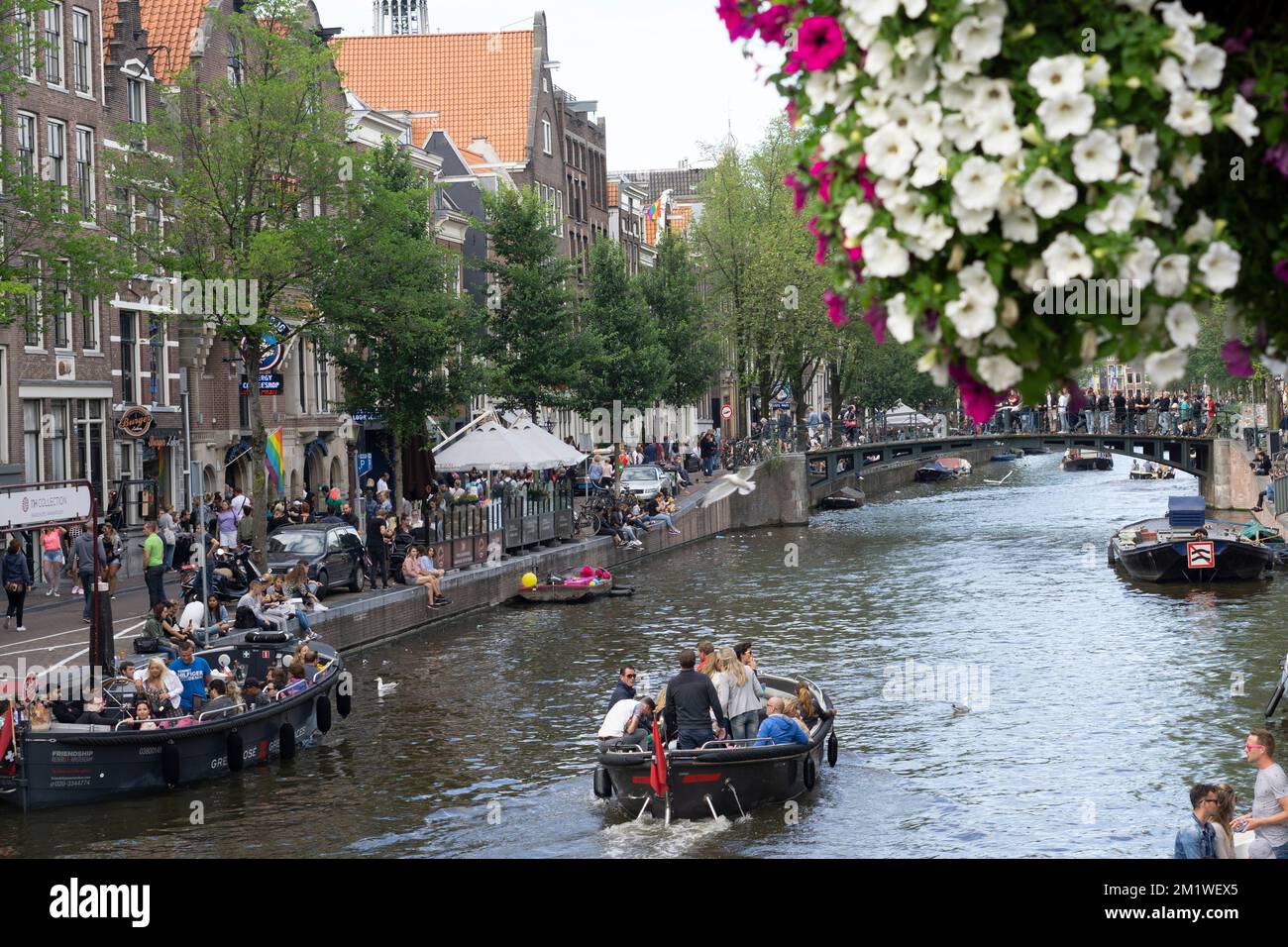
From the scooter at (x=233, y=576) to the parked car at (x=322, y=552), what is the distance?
1348 millimetres

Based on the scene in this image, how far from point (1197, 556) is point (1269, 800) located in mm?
32415

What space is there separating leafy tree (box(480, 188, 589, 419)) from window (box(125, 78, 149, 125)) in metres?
14.2

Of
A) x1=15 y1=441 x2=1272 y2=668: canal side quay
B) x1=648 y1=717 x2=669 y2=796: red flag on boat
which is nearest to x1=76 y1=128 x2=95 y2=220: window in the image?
x1=15 y1=441 x2=1272 y2=668: canal side quay

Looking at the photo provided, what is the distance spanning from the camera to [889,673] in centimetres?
3278

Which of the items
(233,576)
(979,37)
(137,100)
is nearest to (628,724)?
(233,576)

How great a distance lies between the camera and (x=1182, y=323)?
16.6 feet

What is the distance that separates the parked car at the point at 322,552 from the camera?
1430 inches

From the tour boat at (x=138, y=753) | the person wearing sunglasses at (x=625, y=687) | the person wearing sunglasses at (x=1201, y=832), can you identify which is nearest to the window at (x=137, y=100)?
the tour boat at (x=138, y=753)

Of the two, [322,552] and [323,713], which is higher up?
[322,552]

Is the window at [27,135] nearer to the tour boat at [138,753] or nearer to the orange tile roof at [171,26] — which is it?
the orange tile roof at [171,26]

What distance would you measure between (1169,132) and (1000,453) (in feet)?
390

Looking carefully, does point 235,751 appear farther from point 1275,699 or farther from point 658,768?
point 1275,699
